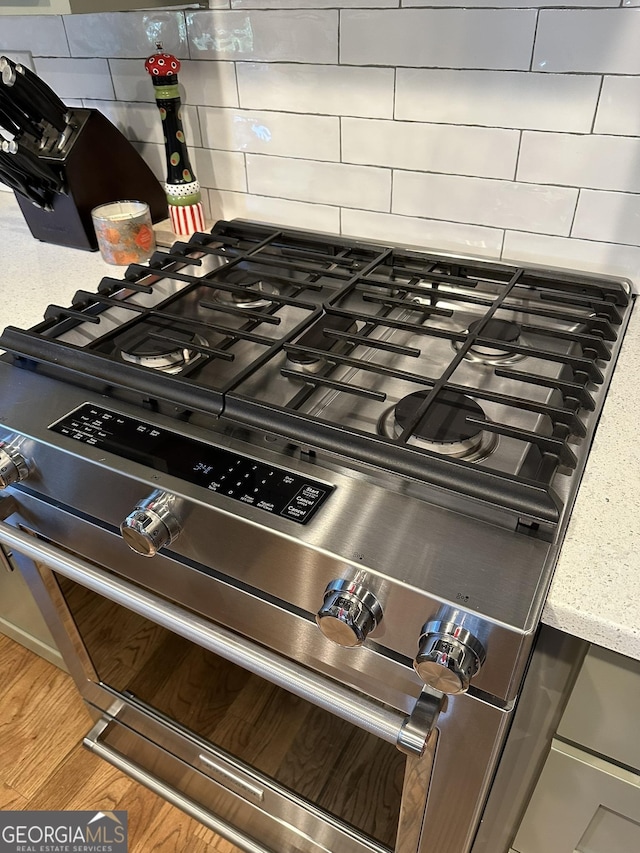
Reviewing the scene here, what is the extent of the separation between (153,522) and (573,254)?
0.75 m

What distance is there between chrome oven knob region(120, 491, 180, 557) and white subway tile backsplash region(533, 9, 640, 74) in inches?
30.3

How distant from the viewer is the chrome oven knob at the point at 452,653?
21.1 inches

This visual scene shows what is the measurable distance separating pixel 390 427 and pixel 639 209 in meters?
0.53

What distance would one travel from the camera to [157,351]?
0.84 m

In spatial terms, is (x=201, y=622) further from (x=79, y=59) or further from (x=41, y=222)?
(x=79, y=59)

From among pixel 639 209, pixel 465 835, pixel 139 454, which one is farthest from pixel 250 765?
pixel 639 209

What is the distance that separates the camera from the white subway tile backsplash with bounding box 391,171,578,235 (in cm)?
97

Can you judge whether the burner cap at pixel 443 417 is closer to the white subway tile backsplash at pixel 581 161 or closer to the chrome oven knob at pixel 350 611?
the chrome oven knob at pixel 350 611

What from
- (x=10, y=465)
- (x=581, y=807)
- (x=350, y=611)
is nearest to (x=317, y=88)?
(x=10, y=465)

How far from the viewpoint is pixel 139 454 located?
700mm

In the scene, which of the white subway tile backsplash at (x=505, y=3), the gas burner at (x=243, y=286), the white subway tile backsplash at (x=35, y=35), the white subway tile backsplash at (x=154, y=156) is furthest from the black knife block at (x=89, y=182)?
the white subway tile backsplash at (x=505, y=3)

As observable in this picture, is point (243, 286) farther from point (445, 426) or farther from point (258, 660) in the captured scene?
point (258, 660)

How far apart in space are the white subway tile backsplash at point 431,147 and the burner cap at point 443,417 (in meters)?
0.44

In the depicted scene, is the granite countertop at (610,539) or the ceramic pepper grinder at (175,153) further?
the ceramic pepper grinder at (175,153)
